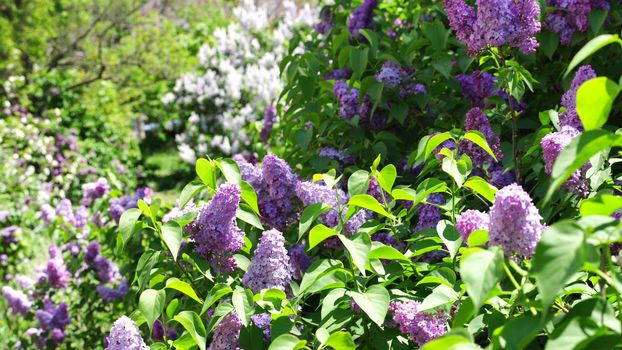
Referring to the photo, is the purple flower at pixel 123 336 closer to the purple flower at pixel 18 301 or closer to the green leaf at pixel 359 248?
the green leaf at pixel 359 248

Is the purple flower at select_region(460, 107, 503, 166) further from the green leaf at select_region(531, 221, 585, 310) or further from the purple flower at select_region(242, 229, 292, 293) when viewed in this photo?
the green leaf at select_region(531, 221, 585, 310)

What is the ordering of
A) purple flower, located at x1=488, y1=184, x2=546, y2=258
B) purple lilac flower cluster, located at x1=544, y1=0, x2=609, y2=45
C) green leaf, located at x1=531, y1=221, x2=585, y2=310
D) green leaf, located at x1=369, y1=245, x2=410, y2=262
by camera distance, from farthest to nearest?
purple lilac flower cluster, located at x1=544, y1=0, x2=609, y2=45 < green leaf, located at x1=369, y1=245, x2=410, y2=262 < purple flower, located at x1=488, y1=184, x2=546, y2=258 < green leaf, located at x1=531, y1=221, x2=585, y2=310

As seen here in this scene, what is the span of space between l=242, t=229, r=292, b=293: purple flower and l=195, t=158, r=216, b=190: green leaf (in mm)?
247

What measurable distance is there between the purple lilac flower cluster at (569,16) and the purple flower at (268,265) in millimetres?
1320

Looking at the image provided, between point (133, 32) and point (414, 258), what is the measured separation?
29.3 feet

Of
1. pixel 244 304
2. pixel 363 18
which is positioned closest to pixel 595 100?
pixel 244 304

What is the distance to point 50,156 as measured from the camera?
24.0ft

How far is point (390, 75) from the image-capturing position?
2441 mm

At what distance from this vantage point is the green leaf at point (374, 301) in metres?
1.38

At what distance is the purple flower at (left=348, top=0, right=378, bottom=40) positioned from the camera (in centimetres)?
294

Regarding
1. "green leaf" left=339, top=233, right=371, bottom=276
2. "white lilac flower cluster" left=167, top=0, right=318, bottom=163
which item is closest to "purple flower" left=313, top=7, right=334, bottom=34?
"green leaf" left=339, top=233, right=371, bottom=276

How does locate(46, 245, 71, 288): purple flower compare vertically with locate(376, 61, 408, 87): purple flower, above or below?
below

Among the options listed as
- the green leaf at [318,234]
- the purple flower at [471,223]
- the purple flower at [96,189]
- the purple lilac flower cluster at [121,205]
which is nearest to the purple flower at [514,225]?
the purple flower at [471,223]

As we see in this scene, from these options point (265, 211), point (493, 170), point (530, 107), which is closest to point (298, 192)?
point (265, 211)
